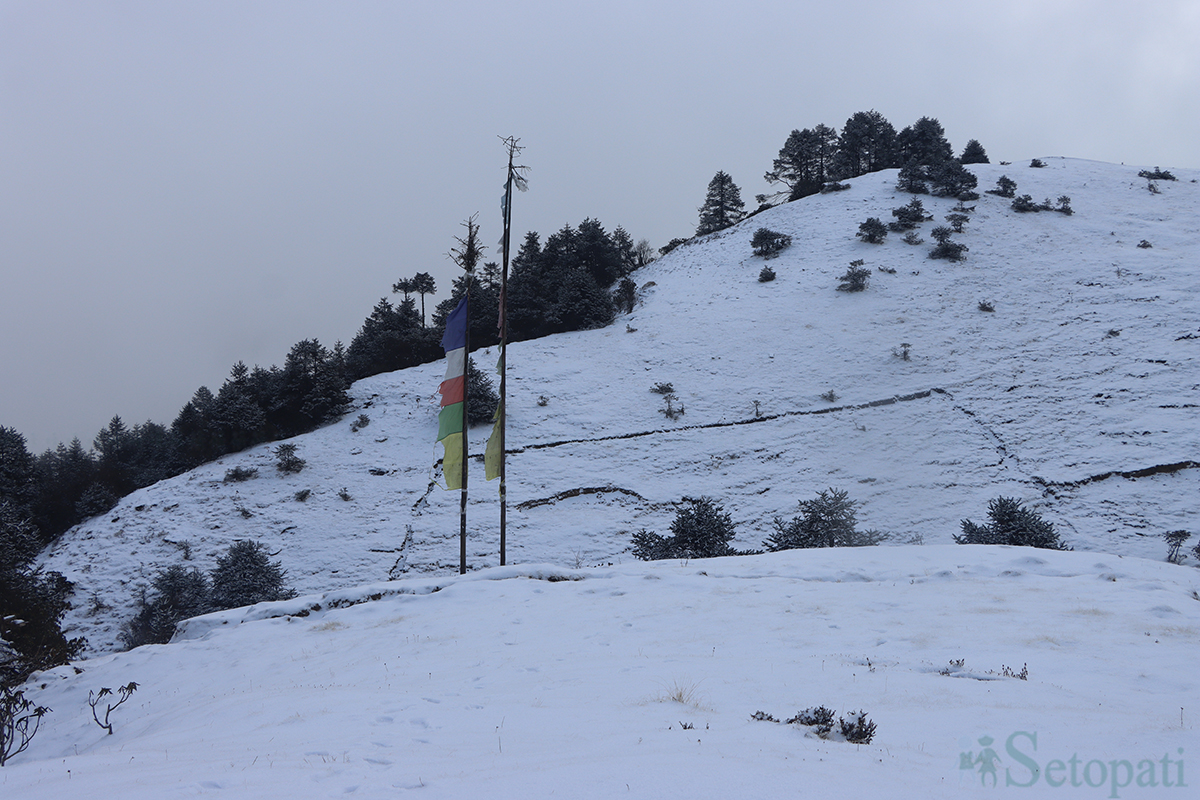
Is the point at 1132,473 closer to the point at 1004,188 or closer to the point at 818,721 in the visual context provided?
the point at 818,721

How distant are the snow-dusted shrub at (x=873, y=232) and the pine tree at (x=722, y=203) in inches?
588

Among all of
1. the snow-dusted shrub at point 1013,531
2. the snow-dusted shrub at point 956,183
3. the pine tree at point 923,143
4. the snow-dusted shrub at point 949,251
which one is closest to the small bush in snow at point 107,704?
the snow-dusted shrub at point 1013,531

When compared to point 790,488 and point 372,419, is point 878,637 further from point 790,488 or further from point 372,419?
point 372,419

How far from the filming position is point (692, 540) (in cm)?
1555

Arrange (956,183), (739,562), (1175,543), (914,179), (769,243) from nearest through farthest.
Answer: (739,562), (1175,543), (769,243), (956,183), (914,179)

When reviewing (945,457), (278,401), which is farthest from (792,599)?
(278,401)

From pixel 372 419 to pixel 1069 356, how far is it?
3009 cm

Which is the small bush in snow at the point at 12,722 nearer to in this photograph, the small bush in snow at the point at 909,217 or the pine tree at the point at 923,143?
the small bush in snow at the point at 909,217

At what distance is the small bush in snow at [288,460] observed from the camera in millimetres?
24422

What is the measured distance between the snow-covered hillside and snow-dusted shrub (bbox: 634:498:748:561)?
9.46 ft

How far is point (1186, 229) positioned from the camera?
3556 cm

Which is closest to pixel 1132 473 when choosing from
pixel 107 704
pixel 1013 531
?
pixel 1013 531

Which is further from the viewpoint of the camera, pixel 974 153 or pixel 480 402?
pixel 974 153

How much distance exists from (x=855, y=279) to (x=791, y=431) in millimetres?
14475
